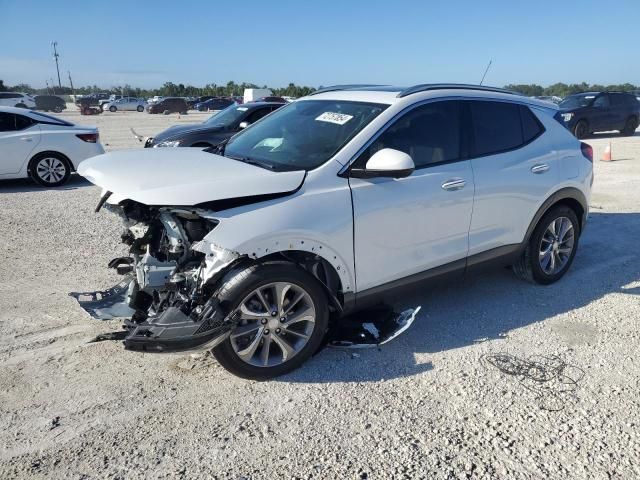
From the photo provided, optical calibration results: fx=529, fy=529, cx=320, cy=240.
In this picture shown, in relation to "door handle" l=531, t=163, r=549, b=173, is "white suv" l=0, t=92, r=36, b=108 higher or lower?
higher

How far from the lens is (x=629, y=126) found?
20.0 meters

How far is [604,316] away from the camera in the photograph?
4500 millimetres

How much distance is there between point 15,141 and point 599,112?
18.1m

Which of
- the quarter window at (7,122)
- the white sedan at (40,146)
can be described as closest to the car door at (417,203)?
the white sedan at (40,146)

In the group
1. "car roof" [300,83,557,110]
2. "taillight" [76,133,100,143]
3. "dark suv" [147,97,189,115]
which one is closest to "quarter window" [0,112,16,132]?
"taillight" [76,133,100,143]

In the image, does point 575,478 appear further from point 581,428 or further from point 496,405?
point 496,405

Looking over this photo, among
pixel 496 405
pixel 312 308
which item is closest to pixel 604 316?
pixel 496 405

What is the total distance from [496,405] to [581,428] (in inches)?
18.5

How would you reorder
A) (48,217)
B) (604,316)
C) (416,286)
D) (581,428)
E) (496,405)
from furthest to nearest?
(48,217), (604,316), (416,286), (496,405), (581,428)

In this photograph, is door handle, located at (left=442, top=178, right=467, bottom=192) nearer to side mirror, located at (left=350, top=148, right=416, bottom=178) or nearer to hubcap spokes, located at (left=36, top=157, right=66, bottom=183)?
side mirror, located at (left=350, top=148, right=416, bottom=178)

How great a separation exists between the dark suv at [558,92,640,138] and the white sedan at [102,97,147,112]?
154 ft

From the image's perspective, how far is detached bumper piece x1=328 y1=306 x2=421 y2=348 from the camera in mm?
3828

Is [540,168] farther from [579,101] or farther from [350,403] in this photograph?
[579,101]

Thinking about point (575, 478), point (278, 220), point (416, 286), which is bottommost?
point (575, 478)
